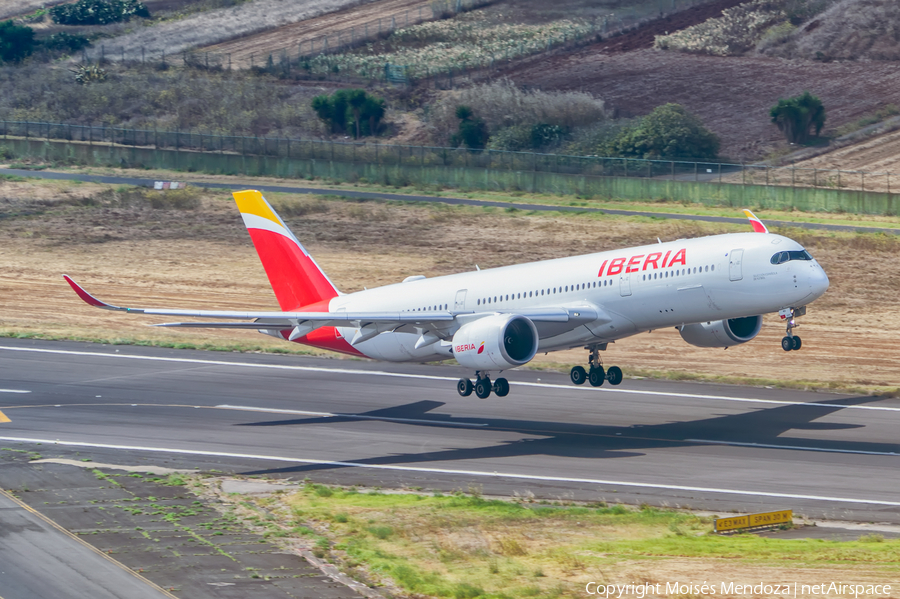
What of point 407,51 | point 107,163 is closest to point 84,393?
point 107,163

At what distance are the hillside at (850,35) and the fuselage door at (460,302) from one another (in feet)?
322

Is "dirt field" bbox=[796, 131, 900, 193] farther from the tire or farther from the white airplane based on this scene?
the white airplane

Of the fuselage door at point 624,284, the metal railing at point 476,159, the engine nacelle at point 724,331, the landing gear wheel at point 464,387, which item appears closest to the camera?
the fuselage door at point 624,284

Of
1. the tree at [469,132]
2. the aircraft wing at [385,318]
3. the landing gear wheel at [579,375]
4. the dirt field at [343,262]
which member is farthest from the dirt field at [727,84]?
the aircraft wing at [385,318]

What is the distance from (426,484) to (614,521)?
24.0ft

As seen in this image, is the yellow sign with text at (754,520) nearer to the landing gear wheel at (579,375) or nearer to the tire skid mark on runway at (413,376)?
the landing gear wheel at (579,375)

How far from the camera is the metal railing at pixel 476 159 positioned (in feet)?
320

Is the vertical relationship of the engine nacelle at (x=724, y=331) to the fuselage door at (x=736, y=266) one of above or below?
below

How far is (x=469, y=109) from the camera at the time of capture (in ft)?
420

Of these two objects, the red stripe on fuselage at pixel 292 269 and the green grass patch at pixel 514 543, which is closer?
the green grass patch at pixel 514 543

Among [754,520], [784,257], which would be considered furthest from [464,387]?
[754,520]

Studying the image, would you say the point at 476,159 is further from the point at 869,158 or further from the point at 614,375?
the point at 614,375

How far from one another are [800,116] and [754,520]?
9012 centimetres

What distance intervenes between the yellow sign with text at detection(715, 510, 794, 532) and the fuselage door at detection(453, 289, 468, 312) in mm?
17007
